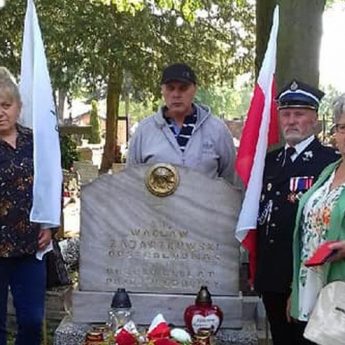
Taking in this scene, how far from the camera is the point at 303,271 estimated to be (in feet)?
11.5

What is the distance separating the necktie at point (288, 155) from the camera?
392cm

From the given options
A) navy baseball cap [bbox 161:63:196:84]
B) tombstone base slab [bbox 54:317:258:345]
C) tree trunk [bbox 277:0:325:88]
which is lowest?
tombstone base slab [bbox 54:317:258:345]

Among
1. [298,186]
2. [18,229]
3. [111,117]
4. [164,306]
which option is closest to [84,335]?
[164,306]

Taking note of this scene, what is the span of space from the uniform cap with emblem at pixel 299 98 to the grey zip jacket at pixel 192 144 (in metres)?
0.76

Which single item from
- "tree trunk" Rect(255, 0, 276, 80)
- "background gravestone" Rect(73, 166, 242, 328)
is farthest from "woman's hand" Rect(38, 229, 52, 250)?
"tree trunk" Rect(255, 0, 276, 80)

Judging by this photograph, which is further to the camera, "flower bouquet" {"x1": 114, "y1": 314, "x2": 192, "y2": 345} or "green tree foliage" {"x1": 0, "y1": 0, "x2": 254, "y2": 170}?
"green tree foliage" {"x1": 0, "y1": 0, "x2": 254, "y2": 170}

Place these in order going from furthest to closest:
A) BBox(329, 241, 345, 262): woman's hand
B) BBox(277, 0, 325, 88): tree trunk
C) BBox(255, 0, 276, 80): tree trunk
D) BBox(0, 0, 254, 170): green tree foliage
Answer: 1. BBox(0, 0, 254, 170): green tree foliage
2. BBox(255, 0, 276, 80): tree trunk
3. BBox(277, 0, 325, 88): tree trunk
4. BBox(329, 241, 345, 262): woman's hand

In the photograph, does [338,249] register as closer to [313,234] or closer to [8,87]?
[313,234]

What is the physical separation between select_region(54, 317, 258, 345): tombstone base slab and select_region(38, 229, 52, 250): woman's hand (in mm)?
761

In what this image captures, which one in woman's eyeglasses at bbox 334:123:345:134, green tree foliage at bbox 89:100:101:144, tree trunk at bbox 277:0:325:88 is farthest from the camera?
green tree foliage at bbox 89:100:101:144

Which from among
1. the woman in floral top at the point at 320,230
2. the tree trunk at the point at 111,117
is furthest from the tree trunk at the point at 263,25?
the tree trunk at the point at 111,117

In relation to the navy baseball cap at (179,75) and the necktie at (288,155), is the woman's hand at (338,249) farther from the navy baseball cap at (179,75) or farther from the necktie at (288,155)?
the navy baseball cap at (179,75)

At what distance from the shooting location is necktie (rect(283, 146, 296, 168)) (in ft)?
12.9

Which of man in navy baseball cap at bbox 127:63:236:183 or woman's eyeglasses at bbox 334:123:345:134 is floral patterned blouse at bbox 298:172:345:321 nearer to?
woman's eyeglasses at bbox 334:123:345:134
